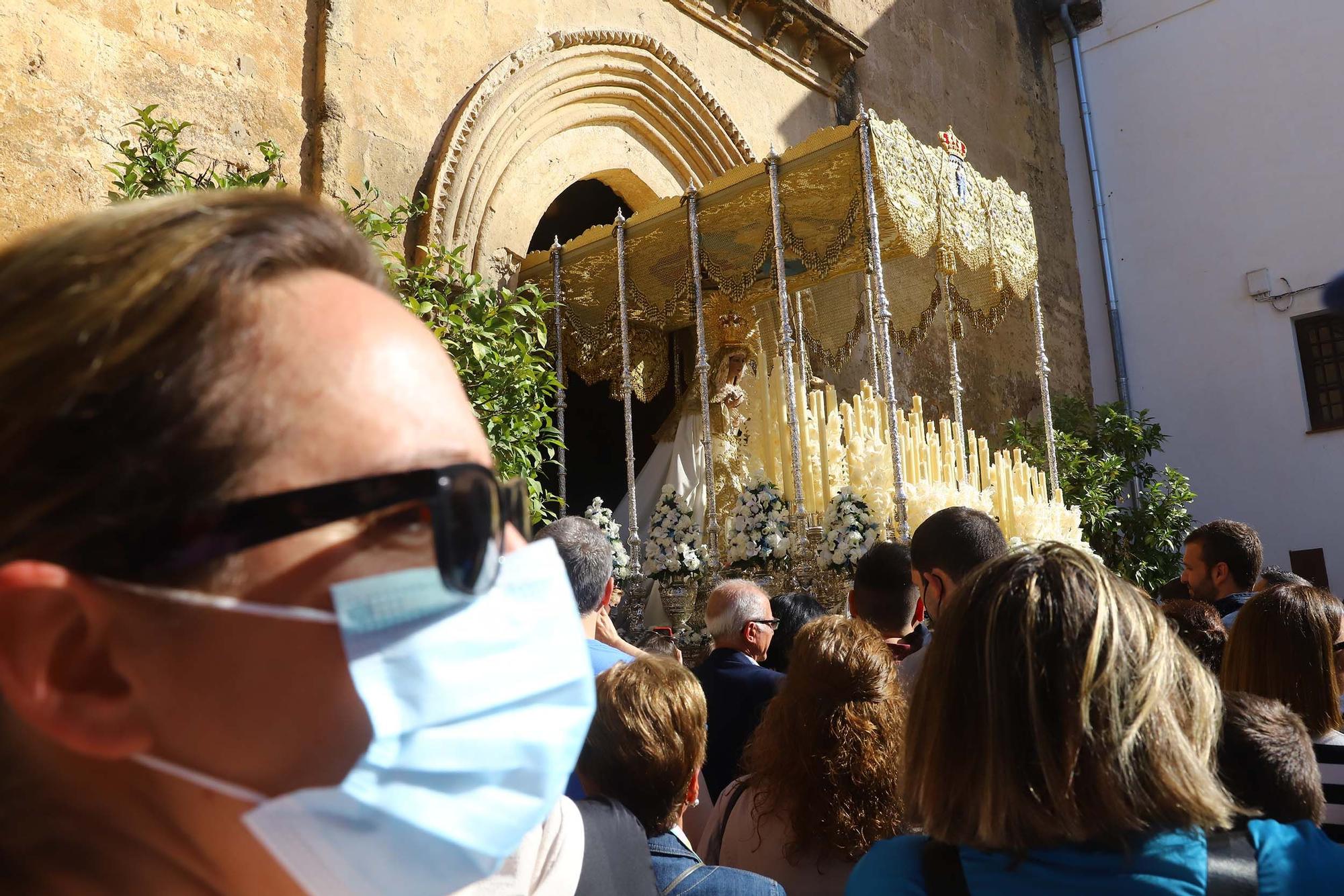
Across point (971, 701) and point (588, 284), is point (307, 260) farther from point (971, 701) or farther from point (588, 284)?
point (588, 284)

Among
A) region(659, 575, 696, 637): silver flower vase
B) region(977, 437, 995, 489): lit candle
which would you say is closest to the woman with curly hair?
region(659, 575, 696, 637): silver flower vase

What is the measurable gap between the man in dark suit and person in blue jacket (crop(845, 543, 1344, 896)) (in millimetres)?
1599

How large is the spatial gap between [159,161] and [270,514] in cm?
455

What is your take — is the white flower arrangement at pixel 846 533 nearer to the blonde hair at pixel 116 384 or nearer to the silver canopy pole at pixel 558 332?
the silver canopy pole at pixel 558 332

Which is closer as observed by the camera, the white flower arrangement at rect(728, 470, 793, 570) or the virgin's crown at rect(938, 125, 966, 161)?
the white flower arrangement at rect(728, 470, 793, 570)

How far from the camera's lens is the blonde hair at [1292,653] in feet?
8.76

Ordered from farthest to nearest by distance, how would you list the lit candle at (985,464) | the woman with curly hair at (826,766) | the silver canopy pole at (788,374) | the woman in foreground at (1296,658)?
the lit candle at (985,464) < the silver canopy pole at (788,374) < the woman in foreground at (1296,658) < the woman with curly hair at (826,766)

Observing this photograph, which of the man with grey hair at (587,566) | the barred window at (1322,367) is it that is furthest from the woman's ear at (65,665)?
the barred window at (1322,367)

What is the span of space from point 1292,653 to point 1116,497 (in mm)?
10204

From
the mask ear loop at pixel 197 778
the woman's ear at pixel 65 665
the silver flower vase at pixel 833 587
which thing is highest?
the silver flower vase at pixel 833 587

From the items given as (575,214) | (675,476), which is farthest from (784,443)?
(575,214)

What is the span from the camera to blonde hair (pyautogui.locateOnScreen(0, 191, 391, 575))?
0.76 m

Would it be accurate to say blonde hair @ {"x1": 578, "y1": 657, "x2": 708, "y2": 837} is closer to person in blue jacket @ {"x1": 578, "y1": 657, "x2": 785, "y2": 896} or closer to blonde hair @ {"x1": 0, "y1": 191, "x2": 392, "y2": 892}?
person in blue jacket @ {"x1": 578, "y1": 657, "x2": 785, "y2": 896}

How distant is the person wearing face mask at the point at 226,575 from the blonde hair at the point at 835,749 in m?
1.61
